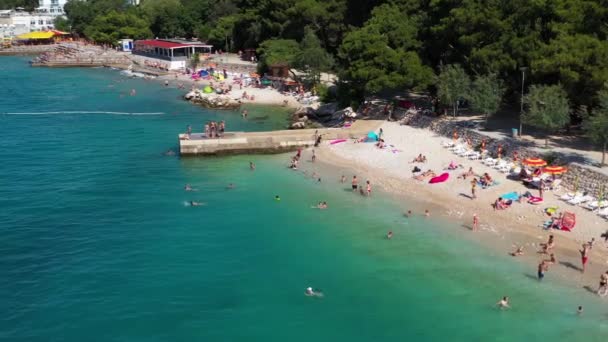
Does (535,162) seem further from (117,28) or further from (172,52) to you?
(117,28)

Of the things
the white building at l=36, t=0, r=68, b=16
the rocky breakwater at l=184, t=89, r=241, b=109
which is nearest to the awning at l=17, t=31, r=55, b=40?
the white building at l=36, t=0, r=68, b=16

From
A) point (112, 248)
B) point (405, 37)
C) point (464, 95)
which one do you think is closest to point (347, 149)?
point (464, 95)

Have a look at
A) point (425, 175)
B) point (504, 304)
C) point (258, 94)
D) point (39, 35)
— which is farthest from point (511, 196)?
point (39, 35)

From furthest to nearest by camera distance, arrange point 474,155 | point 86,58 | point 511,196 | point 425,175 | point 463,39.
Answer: point 86,58 < point 463,39 < point 474,155 < point 425,175 < point 511,196

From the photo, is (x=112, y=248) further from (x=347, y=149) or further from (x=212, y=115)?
(x=212, y=115)

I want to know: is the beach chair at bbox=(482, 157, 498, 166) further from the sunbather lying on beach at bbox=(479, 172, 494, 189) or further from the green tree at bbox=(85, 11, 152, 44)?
the green tree at bbox=(85, 11, 152, 44)

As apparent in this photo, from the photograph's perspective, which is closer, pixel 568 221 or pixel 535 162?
A: pixel 568 221

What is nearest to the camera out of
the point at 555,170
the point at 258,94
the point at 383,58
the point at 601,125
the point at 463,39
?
the point at 601,125
